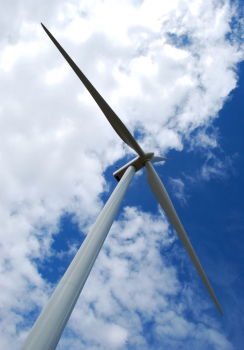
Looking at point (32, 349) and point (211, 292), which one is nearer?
point (32, 349)

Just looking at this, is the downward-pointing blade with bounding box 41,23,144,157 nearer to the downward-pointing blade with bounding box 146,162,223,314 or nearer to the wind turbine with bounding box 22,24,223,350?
the wind turbine with bounding box 22,24,223,350

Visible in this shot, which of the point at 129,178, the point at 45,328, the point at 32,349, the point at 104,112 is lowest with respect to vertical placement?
the point at 32,349

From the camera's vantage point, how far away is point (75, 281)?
10094 mm

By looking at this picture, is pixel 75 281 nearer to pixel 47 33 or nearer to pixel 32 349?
pixel 32 349

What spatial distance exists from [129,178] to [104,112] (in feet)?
19.0

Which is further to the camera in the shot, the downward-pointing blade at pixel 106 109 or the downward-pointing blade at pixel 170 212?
the downward-pointing blade at pixel 170 212

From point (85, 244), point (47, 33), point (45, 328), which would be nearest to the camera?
point (45, 328)

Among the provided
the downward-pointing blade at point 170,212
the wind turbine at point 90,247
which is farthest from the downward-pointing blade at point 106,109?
the downward-pointing blade at point 170,212

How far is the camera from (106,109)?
21.7 meters

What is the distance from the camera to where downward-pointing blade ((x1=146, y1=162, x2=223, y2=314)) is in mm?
21050

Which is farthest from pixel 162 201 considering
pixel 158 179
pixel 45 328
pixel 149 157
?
pixel 45 328

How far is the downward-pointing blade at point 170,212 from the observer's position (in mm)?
21050

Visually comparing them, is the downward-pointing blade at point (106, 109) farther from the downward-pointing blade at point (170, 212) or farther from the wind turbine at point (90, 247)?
the downward-pointing blade at point (170, 212)

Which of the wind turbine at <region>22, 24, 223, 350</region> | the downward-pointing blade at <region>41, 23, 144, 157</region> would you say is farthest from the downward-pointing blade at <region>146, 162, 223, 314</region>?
the downward-pointing blade at <region>41, 23, 144, 157</region>
